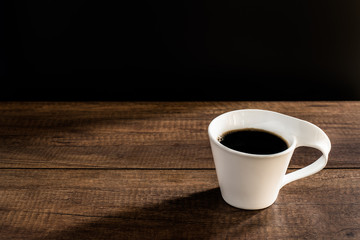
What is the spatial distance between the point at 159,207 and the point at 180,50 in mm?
618

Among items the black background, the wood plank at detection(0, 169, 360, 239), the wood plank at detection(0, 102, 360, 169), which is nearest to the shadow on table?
the wood plank at detection(0, 169, 360, 239)

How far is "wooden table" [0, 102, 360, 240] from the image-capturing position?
1.71 feet

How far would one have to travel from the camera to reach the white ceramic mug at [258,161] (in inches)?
19.3

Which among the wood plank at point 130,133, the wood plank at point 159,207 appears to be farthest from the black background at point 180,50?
the wood plank at point 159,207

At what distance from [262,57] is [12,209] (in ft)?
2.58

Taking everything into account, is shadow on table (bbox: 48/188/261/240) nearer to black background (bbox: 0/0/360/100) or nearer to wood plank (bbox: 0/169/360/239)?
wood plank (bbox: 0/169/360/239)

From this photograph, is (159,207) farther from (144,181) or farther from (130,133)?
(130,133)

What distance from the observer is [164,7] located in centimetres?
103

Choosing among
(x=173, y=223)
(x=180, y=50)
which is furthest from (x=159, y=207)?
(x=180, y=50)

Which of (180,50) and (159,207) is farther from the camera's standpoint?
(180,50)

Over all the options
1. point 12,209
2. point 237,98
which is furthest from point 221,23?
point 12,209

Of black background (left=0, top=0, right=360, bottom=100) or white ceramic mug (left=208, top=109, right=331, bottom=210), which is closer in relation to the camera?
white ceramic mug (left=208, top=109, right=331, bottom=210)

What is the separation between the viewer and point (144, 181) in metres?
0.62

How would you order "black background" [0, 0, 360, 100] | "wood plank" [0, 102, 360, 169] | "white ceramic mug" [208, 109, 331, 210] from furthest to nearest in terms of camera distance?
"black background" [0, 0, 360, 100]
"wood plank" [0, 102, 360, 169]
"white ceramic mug" [208, 109, 331, 210]
